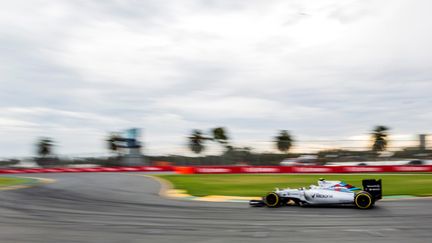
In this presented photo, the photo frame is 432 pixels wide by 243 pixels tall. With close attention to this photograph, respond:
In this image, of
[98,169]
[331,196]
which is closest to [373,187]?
[331,196]

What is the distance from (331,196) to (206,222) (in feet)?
13.2

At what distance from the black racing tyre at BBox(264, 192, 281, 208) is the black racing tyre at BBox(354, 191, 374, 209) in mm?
2034

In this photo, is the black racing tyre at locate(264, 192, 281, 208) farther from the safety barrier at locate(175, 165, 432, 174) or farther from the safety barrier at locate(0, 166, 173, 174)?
the safety barrier at locate(0, 166, 173, 174)

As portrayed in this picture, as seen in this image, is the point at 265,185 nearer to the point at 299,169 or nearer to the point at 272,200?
the point at 272,200

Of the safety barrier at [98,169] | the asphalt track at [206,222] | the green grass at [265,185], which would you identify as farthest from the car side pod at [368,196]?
the safety barrier at [98,169]

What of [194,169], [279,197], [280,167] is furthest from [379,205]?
[194,169]

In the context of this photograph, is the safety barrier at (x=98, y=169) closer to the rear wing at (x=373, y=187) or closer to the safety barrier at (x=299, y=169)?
the safety barrier at (x=299, y=169)

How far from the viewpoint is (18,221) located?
10.0m

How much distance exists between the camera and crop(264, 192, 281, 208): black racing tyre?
12.2 meters

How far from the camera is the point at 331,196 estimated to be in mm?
11719

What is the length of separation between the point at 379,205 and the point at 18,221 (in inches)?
355

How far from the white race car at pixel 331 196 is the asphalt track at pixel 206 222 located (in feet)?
0.96

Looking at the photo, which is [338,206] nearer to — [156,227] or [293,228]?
[293,228]

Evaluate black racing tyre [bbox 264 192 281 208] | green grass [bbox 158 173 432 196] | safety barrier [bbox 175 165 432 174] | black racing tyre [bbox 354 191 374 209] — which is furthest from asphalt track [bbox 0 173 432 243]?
safety barrier [bbox 175 165 432 174]
